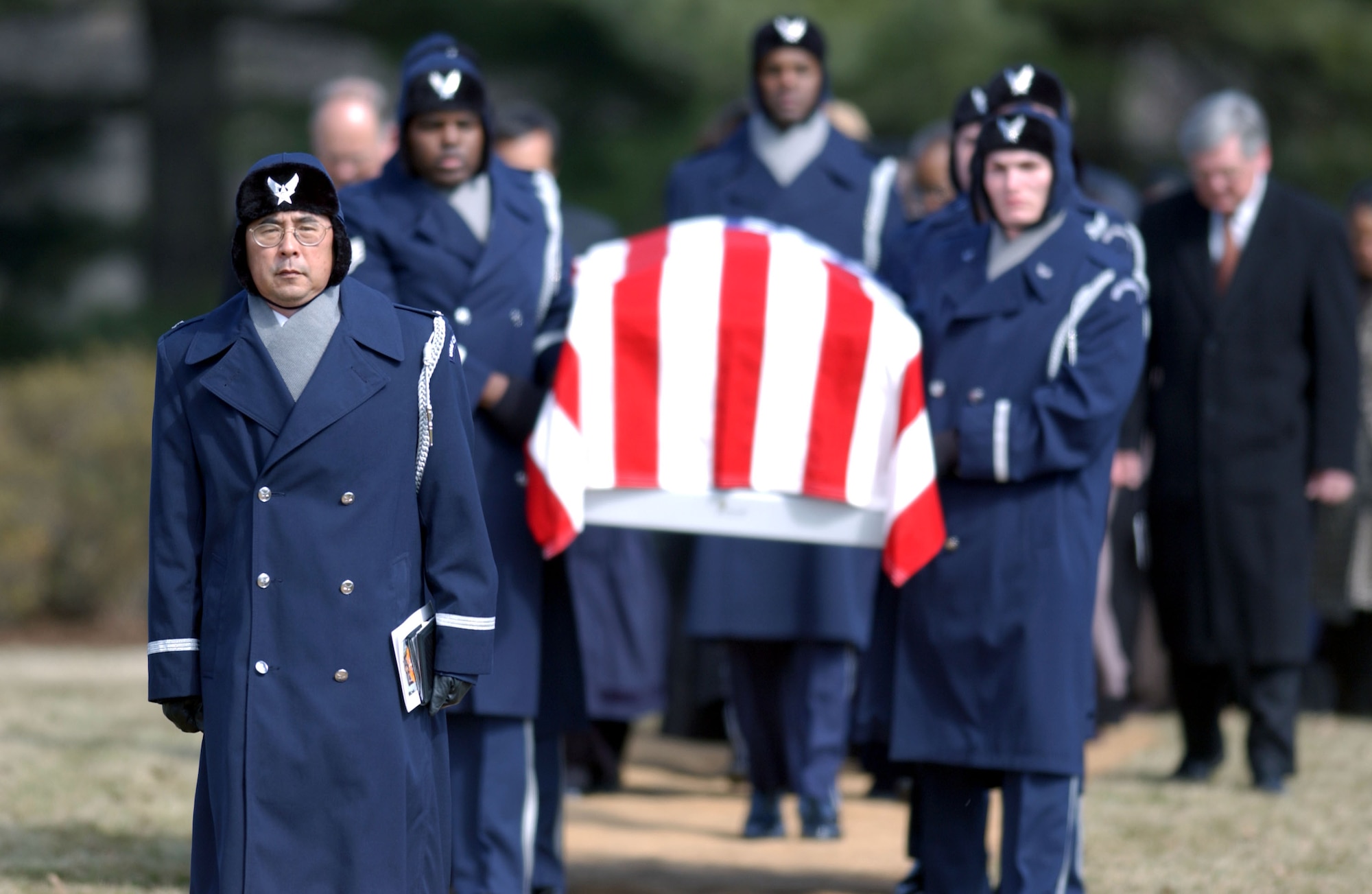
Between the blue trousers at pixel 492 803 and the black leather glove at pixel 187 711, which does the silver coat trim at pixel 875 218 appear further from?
the black leather glove at pixel 187 711

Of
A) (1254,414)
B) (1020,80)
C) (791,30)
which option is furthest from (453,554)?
(1254,414)

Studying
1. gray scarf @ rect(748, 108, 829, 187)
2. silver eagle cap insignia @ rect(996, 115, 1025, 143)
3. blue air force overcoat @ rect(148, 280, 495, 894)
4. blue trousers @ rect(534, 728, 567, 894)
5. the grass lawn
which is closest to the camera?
blue air force overcoat @ rect(148, 280, 495, 894)

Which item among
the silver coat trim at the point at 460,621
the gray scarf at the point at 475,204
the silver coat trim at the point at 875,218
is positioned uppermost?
the silver coat trim at the point at 875,218

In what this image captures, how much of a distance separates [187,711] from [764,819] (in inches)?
122

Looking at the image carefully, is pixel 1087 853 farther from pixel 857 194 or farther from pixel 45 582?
pixel 45 582

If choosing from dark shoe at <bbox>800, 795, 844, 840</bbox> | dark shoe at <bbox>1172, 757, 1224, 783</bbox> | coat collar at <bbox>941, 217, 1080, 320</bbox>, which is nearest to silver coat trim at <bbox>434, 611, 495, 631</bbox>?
coat collar at <bbox>941, 217, 1080, 320</bbox>

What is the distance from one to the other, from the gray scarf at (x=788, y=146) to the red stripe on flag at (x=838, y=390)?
150 centimetres

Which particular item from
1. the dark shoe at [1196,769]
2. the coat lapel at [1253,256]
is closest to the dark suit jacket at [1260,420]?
the coat lapel at [1253,256]

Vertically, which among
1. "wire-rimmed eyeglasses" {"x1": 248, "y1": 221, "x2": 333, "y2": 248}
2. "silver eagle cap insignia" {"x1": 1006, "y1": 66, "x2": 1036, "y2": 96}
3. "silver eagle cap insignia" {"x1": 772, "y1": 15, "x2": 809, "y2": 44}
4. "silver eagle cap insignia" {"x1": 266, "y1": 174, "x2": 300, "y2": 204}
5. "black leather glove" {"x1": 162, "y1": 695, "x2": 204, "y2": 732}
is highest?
"silver eagle cap insignia" {"x1": 772, "y1": 15, "x2": 809, "y2": 44}

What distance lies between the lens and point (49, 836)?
19.9 feet

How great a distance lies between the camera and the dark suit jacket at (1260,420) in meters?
7.21

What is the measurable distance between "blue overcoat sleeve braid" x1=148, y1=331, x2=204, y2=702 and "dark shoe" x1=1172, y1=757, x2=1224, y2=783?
15.6 ft

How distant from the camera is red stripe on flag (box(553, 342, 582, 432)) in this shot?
5383 millimetres

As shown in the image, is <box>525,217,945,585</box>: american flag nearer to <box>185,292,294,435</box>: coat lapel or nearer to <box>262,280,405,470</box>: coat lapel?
<box>262,280,405,470</box>: coat lapel
